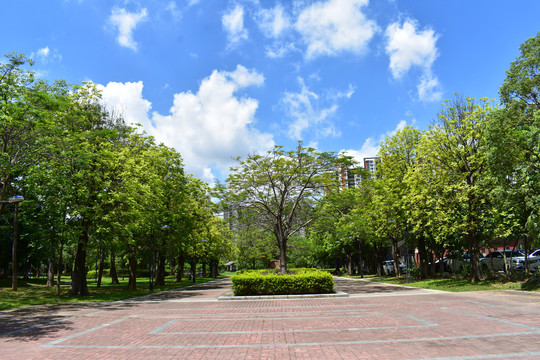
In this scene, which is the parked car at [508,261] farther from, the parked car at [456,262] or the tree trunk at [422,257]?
the tree trunk at [422,257]

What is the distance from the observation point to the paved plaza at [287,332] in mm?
7230

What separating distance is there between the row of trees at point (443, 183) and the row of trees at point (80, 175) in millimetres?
6072

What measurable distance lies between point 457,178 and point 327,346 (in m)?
18.6

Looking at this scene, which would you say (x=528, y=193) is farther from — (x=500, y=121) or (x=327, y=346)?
(x=327, y=346)

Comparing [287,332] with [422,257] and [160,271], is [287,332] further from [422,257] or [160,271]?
[160,271]

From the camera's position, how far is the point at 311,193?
25062mm

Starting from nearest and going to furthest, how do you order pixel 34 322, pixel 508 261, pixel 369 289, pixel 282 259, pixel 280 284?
pixel 34 322
pixel 280 284
pixel 369 289
pixel 282 259
pixel 508 261

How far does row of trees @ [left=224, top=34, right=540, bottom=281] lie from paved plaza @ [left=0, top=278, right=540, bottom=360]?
6868 mm

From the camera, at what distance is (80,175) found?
60.0ft

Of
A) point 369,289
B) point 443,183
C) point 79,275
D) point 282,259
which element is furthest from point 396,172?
Result: point 79,275

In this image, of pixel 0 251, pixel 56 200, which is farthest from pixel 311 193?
pixel 0 251

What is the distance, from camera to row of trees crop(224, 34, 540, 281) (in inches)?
682

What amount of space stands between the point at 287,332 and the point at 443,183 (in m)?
17.2

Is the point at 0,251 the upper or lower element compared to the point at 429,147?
lower
